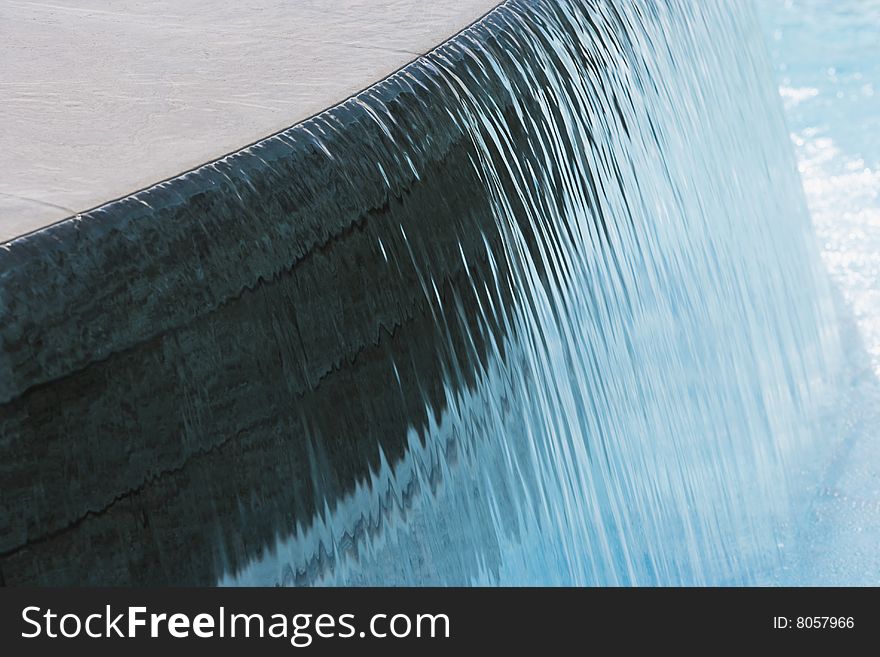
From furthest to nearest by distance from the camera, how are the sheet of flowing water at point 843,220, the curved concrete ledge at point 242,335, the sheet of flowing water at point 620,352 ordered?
the sheet of flowing water at point 843,220 < the sheet of flowing water at point 620,352 < the curved concrete ledge at point 242,335

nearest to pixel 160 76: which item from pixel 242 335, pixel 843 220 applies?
pixel 242 335

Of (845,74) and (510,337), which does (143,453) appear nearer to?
(510,337)

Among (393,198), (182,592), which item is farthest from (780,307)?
(182,592)

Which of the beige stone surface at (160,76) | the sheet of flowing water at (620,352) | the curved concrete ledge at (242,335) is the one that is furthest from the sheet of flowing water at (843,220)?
the beige stone surface at (160,76)

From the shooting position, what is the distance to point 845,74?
7.96 metres

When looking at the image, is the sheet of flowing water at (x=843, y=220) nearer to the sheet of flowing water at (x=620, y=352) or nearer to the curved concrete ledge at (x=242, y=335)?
the sheet of flowing water at (x=620, y=352)

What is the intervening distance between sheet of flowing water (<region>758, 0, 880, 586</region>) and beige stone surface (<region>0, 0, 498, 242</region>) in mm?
2234

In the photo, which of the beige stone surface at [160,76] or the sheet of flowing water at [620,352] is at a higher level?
the beige stone surface at [160,76]

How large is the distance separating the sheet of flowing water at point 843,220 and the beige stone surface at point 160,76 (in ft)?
7.33

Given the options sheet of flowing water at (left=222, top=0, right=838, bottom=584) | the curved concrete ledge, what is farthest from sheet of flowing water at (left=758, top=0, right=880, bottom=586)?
the curved concrete ledge

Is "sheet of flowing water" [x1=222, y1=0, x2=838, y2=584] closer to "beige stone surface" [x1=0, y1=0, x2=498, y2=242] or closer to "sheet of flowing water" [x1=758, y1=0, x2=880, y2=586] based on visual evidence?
"sheet of flowing water" [x1=758, y1=0, x2=880, y2=586]

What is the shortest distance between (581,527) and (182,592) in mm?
1613

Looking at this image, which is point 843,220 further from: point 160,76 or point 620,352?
point 160,76

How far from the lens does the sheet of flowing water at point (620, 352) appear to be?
9.52 feet
